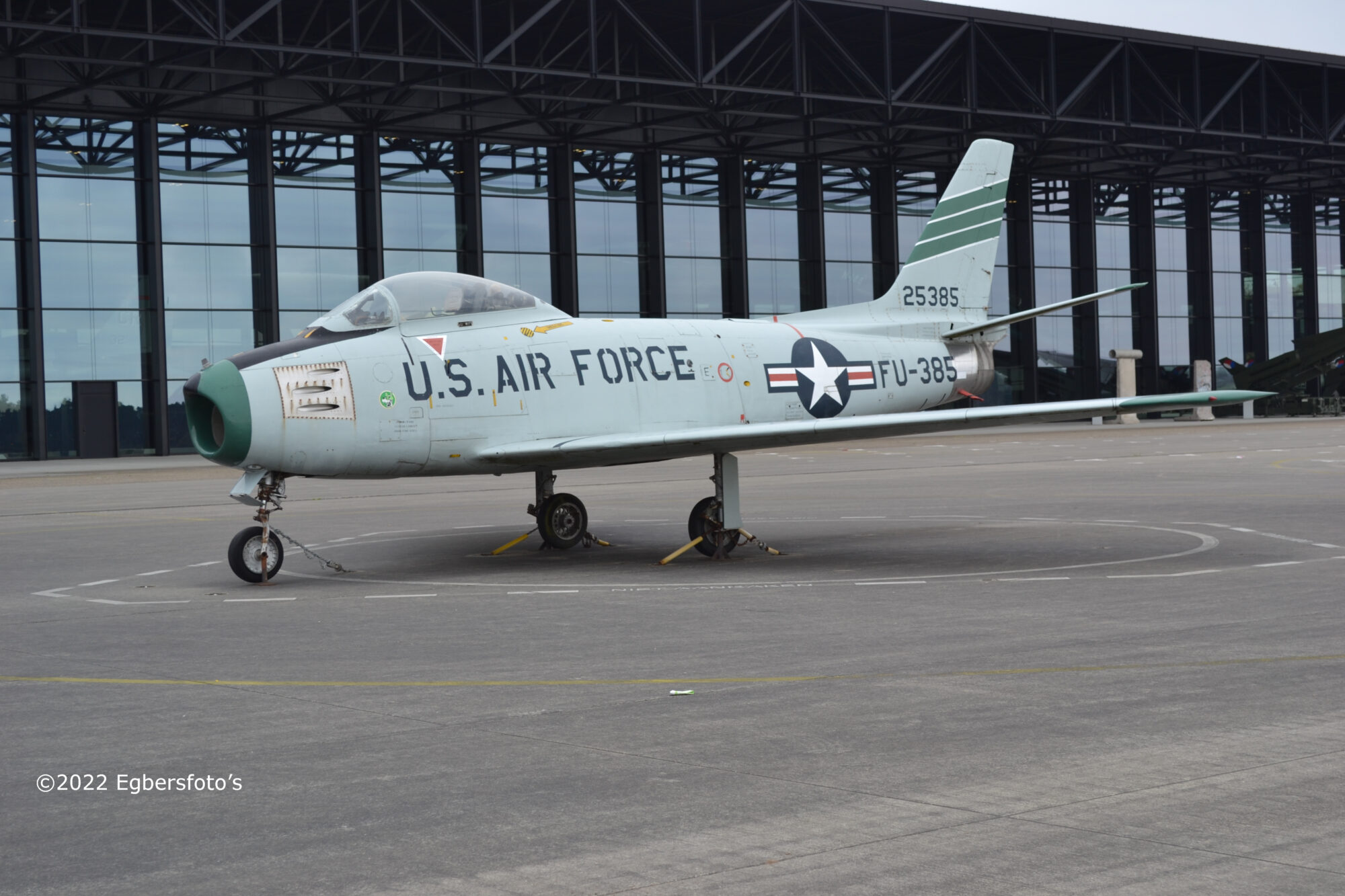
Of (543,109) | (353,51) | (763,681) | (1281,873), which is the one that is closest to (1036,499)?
(763,681)

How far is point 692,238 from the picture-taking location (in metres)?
56.0

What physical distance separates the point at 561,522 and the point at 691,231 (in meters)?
40.4

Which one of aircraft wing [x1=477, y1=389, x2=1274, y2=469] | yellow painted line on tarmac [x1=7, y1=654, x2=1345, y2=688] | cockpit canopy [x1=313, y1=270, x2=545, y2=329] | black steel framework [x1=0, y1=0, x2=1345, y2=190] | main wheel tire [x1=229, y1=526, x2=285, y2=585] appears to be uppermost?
black steel framework [x1=0, y1=0, x2=1345, y2=190]

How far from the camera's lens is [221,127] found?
47.7 metres

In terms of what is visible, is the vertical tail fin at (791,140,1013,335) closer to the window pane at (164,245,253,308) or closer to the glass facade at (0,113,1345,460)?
the glass facade at (0,113,1345,460)

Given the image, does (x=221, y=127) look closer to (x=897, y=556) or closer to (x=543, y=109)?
(x=543, y=109)

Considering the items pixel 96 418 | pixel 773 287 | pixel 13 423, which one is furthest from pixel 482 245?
pixel 13 423

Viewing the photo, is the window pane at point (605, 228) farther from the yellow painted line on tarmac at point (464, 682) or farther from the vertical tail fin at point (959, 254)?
the yellow painted line on tarmac at point (464, 682)

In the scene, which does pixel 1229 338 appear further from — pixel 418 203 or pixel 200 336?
pixel 200 336

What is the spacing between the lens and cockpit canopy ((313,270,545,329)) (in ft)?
48.4

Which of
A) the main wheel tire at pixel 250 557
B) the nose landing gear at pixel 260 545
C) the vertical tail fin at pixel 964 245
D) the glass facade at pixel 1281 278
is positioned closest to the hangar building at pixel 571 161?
the glass facade at pixel 1281 278

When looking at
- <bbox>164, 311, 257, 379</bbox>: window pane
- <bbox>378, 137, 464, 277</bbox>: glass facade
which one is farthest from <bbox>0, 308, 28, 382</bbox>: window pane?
<bbox>378, 137, 464, 277</bbox>: glass facade

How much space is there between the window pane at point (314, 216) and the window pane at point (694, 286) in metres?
12.6

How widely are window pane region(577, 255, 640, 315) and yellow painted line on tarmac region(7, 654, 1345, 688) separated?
45273 millimetres
